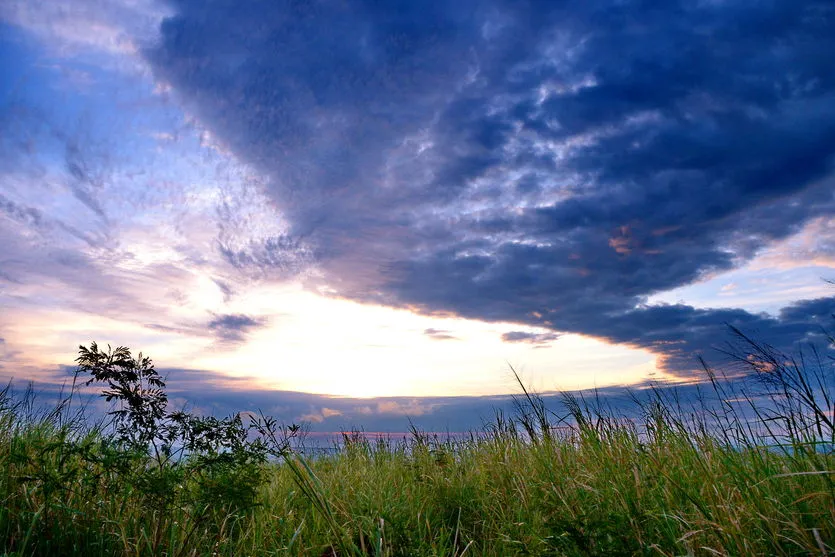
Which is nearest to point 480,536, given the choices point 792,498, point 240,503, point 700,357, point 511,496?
point 511,496

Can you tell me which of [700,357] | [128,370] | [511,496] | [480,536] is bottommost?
[480,536]

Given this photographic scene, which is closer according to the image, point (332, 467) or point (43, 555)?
point (43, 555)

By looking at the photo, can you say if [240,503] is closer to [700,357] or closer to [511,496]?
[511,496]

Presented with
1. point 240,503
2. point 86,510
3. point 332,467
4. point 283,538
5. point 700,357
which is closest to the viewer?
point 86,510

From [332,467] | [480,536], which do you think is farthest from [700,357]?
[332,467]

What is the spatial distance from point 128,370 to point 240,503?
1806 mm

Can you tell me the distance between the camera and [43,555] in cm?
415

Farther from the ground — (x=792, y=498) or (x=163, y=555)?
(x=792, y=498)

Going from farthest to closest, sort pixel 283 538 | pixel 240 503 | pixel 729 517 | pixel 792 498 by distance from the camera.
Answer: pixel 240 503 → pixel 283 538 → pixel 792 498 → pixel 729 517

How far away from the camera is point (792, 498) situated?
4.12m

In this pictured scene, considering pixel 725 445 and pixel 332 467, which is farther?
pixel 332 467

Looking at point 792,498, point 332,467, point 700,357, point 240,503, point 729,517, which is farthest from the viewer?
point 332,467

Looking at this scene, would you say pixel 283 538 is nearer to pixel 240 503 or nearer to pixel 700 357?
pixel 240 503

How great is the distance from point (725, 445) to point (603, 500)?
1.95m
